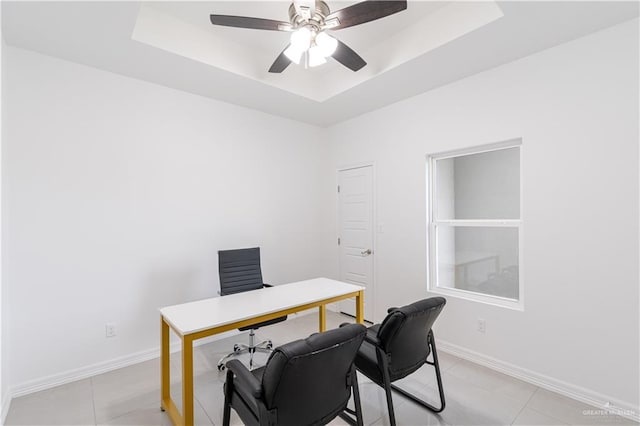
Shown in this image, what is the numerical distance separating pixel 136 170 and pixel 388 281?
3007mm

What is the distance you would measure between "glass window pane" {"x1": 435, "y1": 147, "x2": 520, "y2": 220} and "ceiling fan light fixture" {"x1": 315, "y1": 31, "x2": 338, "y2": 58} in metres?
1.89

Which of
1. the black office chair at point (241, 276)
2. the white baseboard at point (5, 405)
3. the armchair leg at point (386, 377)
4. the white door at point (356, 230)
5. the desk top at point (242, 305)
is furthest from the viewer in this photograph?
the white door at point (356, 230)

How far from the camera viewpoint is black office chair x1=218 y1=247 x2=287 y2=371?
307 cm

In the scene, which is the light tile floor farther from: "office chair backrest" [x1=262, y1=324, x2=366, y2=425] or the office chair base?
"office chair backrest" [x1=262, y1=324, x2=366, y2=425]

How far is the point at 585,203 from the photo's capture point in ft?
7.60

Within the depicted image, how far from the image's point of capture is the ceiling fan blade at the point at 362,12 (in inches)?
69.4

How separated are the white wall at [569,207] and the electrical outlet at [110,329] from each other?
323 cm

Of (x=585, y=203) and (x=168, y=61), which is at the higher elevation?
(x=168, y=61)

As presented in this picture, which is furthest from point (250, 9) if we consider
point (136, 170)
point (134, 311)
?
point (134, 311)

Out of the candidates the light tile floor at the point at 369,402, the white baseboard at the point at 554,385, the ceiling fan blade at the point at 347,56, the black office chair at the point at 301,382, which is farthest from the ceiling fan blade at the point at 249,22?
the white baseboard at the point at 554,385

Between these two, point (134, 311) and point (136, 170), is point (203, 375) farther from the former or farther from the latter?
point (136, 170)

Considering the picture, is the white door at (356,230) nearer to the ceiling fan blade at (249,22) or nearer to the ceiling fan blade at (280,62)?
the ceiling fan blade at (280,62)

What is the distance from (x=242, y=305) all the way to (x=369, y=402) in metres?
1.21

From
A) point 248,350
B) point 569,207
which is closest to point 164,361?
point 248,350
